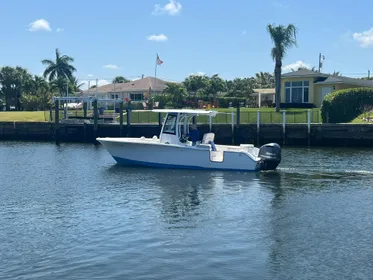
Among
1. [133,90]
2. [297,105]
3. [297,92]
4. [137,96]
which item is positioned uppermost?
[133,90]

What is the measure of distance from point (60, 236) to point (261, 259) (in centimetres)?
536

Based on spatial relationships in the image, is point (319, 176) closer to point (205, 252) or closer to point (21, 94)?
point (205, 252)

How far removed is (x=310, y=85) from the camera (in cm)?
5703

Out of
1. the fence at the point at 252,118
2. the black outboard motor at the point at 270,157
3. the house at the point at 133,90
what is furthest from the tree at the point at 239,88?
the black outboard motor at the point at 270,157

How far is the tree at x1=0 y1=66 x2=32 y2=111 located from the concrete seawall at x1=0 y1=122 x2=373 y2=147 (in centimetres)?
3899

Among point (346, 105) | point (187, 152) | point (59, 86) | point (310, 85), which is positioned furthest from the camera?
point (59, 86)

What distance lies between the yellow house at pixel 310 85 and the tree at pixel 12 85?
42606mm

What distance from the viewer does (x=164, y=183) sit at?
23359 millimetres

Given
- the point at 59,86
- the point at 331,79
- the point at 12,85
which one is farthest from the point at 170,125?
the point at 12,85

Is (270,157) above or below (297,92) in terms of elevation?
below

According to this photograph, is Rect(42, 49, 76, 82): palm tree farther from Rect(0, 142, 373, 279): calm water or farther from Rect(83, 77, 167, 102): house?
Rect(0, 142, 373, 279): calm water

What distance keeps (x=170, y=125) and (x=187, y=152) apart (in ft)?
5.56

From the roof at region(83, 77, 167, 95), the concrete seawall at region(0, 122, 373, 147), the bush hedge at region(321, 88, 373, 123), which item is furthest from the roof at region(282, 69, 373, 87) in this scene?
the roof at region(83, 77, 167, 95)

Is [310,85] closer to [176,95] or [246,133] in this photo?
[246,133]
